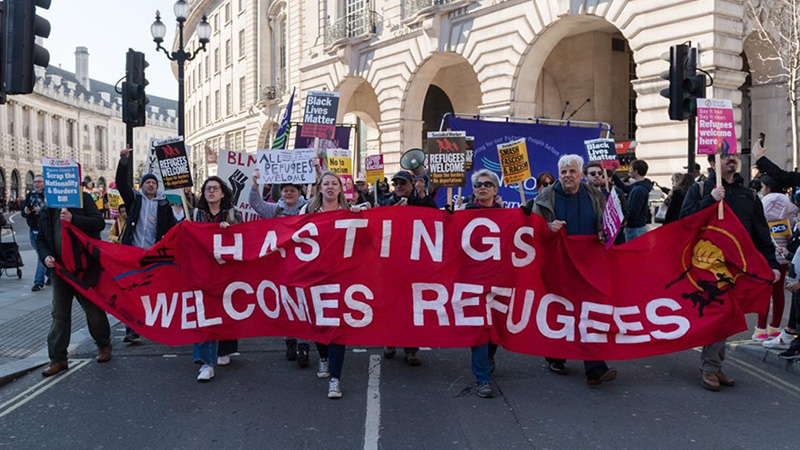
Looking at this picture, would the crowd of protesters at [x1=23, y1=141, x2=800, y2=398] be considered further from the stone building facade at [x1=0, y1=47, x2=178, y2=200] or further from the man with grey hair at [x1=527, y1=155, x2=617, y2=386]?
the stone building facade at [x1=0, y1=47, x2=178, y2=200]

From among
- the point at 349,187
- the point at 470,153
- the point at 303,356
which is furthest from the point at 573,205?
the point at 349,187

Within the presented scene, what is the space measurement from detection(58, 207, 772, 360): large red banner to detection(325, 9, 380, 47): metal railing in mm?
20788

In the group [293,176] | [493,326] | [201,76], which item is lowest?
[493,326]

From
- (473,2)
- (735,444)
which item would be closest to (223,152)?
(735,444)

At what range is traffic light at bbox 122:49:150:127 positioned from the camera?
11336 millimetres

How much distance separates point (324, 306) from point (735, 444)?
3297 millimetres

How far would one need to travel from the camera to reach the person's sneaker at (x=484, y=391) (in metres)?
5.34

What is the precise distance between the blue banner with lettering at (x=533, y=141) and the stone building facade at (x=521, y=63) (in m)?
3.27

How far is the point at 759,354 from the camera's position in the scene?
22.1ft

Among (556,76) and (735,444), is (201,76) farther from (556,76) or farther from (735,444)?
(735,444)

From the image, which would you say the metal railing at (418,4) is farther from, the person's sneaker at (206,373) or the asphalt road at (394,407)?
the person's sneaker at (206,373)

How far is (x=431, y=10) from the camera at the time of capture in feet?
70.7

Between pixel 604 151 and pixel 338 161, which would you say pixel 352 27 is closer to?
pixel 338 161

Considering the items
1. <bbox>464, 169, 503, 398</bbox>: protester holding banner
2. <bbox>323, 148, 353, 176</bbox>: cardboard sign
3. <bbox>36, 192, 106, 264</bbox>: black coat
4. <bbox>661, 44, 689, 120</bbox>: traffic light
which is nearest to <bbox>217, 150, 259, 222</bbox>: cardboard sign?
<bbox>36, 192, 106, 264</bbox>: black coat
